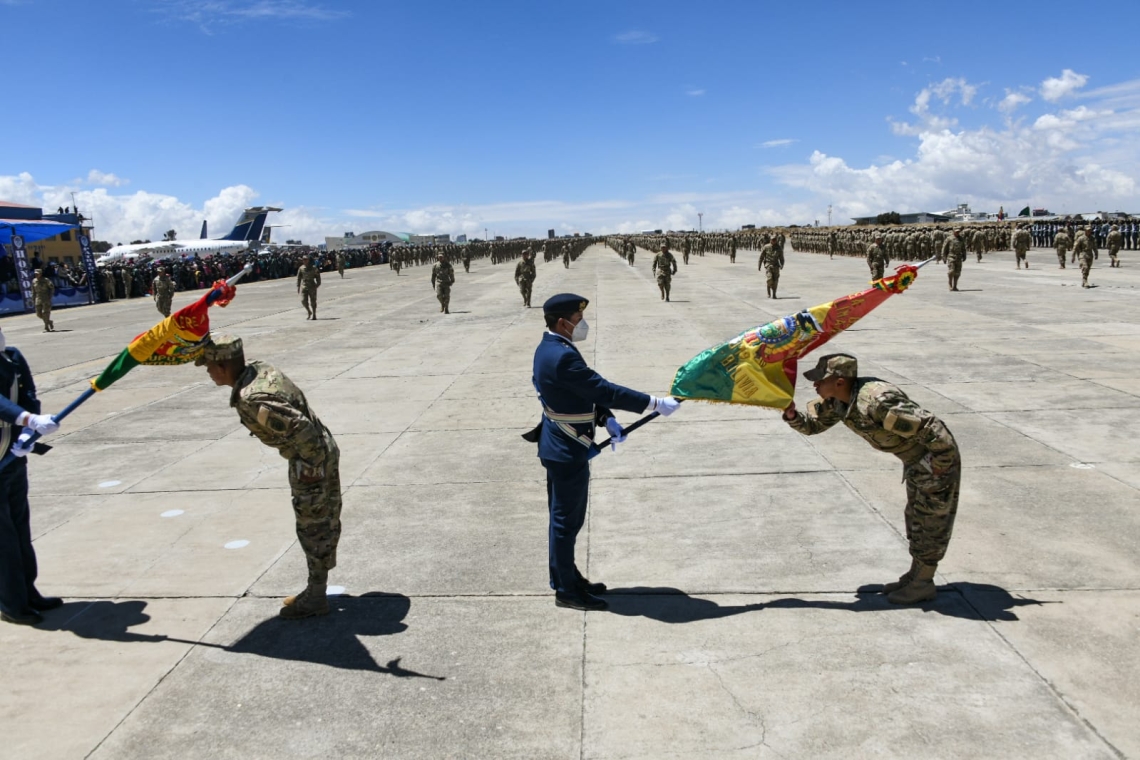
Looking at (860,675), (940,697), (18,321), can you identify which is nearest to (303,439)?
(860,675)

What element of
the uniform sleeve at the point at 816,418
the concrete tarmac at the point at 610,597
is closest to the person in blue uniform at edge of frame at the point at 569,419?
the concrete tarmac at the point at 610,597

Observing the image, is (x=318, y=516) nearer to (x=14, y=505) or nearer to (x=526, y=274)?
(x=14, y=505)

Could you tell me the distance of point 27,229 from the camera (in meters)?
30.5

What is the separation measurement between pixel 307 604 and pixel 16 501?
5.75 feet

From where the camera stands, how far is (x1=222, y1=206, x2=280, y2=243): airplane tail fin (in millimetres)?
83438

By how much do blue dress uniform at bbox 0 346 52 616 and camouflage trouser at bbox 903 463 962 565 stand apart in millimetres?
4767

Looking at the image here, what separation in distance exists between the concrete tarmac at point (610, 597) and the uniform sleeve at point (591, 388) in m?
1.16

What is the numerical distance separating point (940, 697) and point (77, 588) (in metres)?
4.91

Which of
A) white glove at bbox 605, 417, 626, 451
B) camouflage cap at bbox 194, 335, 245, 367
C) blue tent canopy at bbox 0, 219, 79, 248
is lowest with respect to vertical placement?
white glove at bbox 605, 417, 626, 451

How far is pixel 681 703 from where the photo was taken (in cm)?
353

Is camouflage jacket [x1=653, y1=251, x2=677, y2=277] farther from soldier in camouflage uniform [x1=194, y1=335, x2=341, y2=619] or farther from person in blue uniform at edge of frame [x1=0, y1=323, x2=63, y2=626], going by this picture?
person in blue uniform at edge of frame [x1=0, y1=323, x2=63, y2=626]

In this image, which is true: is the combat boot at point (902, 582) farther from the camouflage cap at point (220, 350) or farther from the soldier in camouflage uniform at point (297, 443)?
the camouflage cap at point (220, 350)

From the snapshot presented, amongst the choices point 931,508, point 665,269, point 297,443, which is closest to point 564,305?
point 297,443

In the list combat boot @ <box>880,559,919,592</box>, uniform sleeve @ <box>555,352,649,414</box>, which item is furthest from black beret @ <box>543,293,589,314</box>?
combat boot @ <box>880,559,919,592</box>
